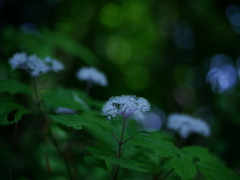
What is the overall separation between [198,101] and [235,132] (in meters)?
2.39

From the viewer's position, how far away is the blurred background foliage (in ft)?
18.8

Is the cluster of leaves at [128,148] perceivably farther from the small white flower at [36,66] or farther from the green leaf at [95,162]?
the small white flower at [36,66]

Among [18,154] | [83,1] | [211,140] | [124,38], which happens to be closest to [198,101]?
[211,140]

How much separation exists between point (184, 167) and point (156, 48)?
9159 millimetres

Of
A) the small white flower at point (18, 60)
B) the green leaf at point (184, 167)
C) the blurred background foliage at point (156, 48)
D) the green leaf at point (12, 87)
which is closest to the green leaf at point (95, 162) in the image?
the green leaf at point (184, 167)

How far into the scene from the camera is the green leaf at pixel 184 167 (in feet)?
6.02

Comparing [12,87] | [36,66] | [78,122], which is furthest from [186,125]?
[12,87]

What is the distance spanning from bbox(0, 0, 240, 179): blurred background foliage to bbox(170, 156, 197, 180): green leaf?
302cm

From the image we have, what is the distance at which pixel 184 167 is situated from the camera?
6.34 ft

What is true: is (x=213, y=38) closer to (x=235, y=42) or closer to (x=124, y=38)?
(x=235, y=42)

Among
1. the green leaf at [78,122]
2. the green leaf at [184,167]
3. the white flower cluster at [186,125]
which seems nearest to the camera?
the green leaf at [78,122]

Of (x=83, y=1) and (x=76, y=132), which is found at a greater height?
(x=83, y=1)

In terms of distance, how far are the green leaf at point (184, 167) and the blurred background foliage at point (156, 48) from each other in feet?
9.91

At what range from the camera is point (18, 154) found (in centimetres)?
450
